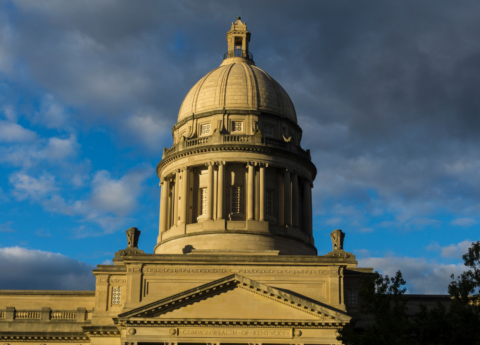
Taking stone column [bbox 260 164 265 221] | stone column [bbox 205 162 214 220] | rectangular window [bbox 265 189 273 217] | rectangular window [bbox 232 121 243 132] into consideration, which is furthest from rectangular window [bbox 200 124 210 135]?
rectangular window [bbox 265 189 273 217]

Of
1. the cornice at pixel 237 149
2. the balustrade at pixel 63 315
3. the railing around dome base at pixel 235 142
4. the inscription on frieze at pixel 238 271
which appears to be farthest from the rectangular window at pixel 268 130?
the balustrade at pixel 63 315

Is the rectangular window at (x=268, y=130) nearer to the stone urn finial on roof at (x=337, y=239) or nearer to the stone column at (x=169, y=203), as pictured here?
the stone column at (x=169, y=203)

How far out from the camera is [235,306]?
44.8m

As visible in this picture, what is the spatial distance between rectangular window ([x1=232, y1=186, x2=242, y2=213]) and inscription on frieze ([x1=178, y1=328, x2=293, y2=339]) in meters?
13.3

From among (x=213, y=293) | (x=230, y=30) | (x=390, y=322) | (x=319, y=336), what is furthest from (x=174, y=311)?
(x=230, y=30)

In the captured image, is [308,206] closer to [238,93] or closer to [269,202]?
[269,202]

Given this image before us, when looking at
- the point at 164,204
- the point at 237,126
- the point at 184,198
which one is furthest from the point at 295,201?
the point at 164,204

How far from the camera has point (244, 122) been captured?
192 ft

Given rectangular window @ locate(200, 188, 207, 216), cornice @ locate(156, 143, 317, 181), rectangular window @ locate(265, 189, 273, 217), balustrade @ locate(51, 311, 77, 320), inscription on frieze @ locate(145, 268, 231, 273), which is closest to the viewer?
inscription on frieze @ locate(145, 268, 231, 273)

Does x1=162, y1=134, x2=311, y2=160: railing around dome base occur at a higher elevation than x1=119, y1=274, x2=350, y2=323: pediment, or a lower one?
higher

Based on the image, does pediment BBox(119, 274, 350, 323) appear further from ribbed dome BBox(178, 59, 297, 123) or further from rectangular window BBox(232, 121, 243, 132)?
ribbed dome BBox(178, 59, 297, 123)

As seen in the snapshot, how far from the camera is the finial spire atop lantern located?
64688 mm

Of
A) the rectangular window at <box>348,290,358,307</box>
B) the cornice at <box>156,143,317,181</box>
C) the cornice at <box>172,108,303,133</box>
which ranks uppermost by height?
the cornice at <box>172,108,303,133</box>

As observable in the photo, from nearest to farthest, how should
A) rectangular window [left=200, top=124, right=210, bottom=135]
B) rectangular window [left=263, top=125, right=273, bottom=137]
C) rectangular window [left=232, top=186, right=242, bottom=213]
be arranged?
rectangular window [left=232, top=186, right=242, bottom=213]
rectangular window [left=200, top=124, right=210, bottom=135]
rectangular window [left=263, top=125, right=273, bottom=137]
